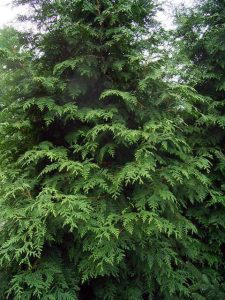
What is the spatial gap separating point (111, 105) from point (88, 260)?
192 centimetres

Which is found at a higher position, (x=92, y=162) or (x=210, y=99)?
(x=210, y=99)

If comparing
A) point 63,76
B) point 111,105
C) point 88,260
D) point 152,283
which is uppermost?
point 63,76

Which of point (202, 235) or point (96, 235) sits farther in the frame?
point (202, 235)

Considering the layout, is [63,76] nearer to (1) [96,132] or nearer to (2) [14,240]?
(1) [96,132]

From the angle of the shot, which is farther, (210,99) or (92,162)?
(210,99)

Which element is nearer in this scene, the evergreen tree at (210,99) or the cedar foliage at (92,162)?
the cedar foliage at (92,162)

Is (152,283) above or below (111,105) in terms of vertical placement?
below

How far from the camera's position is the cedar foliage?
130 inches

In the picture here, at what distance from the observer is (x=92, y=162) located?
12.8 ft

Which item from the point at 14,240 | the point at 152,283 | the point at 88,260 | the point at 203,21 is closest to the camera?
the point at 14,240

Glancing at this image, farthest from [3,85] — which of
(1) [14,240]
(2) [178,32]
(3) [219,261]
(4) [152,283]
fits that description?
(3) [219,261]

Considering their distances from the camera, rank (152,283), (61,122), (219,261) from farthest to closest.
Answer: (219,261), (61,122), (152,283)

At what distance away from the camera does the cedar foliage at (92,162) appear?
3.31 metres

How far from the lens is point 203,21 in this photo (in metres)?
5.57
